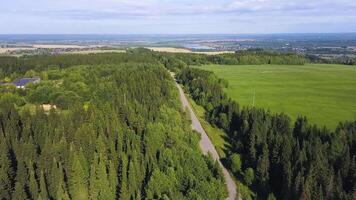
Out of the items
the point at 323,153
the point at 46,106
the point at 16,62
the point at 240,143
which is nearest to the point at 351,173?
the point at 323,153

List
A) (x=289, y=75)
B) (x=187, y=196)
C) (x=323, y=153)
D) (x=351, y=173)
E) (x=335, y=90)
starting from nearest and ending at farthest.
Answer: (x=187, y=196)
(x=351, y=173)
(x=323, y=153)
(x=335, y=90)
(x=289, y=75)

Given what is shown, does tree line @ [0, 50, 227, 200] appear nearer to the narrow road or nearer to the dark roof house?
the narrow road

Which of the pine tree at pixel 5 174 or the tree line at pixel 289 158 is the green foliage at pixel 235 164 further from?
the pine tree at pixel 5 174

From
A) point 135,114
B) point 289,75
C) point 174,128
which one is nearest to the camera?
point 174,128

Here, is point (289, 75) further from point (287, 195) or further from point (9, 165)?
point (9, 165)

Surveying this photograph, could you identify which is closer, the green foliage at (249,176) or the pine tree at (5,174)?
the pine tree at (5,174)

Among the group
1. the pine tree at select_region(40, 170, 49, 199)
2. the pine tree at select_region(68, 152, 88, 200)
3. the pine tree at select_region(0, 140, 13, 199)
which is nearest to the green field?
the pine tree at select_region(68, 152, 88, 200)

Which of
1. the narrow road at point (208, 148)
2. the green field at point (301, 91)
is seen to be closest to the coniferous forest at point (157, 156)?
the narrow road at point (208, 148)
